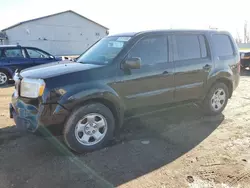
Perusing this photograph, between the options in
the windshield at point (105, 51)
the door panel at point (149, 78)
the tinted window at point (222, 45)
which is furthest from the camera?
the tinted window at point (222, 45)

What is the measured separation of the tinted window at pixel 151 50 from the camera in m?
4.09

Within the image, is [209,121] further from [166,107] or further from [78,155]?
[78,155]

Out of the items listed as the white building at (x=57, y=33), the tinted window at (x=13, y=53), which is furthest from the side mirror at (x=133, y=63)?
the white building at (x=57, y=33)

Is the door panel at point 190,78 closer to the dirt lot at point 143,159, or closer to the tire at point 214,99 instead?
the tire at point 214,99

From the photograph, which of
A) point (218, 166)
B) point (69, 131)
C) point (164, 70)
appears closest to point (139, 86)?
point (164, 70)

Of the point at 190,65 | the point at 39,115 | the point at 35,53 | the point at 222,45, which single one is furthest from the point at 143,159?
the point at 35,53

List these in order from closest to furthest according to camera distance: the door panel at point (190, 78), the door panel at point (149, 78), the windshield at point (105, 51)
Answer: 1. the door panel at point (149, 78)
2. the windshield at point (105, 51)
3. the door panel at point (190, 78)

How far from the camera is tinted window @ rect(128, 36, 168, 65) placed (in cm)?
409

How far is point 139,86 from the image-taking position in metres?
4.02

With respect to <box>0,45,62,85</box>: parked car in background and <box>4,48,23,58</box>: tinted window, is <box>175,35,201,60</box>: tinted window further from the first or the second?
<box>4,48,23,58</box>: tinted window

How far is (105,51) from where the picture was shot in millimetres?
4297

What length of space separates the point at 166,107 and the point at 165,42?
4.05 feet

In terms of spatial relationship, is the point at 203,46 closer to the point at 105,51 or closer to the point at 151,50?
the point at 151,50

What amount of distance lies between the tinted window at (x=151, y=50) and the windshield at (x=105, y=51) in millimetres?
244
